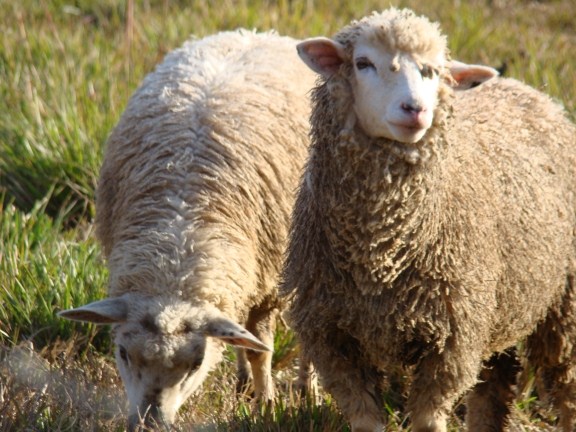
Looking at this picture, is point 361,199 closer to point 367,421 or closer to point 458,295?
point 458,295

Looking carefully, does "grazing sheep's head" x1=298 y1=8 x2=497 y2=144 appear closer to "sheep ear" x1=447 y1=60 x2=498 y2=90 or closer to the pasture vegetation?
"sheep ear" x1=447 y1=60 x2=498 y2=90

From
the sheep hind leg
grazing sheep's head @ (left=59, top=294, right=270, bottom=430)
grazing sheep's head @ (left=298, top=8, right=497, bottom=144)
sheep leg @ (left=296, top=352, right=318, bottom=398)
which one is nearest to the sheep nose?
grazing sheep's head @ (left=298, top=8, right=497, bottom=144)

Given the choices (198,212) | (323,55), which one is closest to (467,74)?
(323,55)

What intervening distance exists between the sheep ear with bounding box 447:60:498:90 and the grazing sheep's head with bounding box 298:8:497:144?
34 millimetres

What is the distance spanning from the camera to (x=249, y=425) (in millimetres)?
4312

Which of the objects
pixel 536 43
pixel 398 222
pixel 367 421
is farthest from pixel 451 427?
pixel 536 43

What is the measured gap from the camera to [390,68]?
3.71 meters

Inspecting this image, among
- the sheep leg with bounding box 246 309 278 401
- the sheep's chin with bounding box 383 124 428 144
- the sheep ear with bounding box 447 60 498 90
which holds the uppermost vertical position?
the sheep ear with bounding box 447 60 498 90

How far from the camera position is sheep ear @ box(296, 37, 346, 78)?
388cm

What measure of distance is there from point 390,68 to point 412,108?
0.61 feet

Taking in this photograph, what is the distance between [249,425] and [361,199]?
3.42ft

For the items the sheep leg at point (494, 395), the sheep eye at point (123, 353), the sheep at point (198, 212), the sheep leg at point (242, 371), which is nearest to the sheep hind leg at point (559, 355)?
the sheep leg at point (494, 395)

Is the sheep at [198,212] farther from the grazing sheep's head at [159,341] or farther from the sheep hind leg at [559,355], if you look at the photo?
the sheep hind leg at [559,355]

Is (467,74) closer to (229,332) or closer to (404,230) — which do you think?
(404,230)
